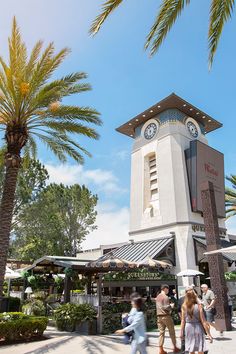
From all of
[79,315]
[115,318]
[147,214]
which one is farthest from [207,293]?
[147,214]

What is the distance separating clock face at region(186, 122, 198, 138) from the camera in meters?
28.0

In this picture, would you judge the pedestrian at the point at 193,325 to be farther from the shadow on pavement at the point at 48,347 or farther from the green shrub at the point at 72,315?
the green shrub at the point at 72,315

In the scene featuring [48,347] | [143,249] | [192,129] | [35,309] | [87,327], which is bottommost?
[48,347]

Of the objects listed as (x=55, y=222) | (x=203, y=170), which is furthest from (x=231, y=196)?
(x=55, y=222)

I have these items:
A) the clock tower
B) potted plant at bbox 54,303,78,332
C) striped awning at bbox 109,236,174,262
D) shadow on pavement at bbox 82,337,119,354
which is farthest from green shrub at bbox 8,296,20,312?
the clock tower

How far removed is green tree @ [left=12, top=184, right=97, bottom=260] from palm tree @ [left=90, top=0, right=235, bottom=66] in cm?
2744

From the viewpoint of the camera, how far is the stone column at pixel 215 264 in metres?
12.8

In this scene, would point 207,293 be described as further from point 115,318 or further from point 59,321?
point 59,321

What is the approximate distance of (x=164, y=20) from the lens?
→ 7543 mm

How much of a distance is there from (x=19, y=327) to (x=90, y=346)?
2484mm

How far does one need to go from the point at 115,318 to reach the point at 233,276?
926 centimetres

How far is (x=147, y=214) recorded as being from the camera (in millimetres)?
26781

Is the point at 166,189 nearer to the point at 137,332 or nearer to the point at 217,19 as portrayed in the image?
the point at 217,19

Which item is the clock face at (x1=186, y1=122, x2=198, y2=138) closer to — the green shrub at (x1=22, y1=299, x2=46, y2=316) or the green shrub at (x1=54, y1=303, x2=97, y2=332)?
the green shrub at (x1=22, y1=299, x2=46, y2=316)
